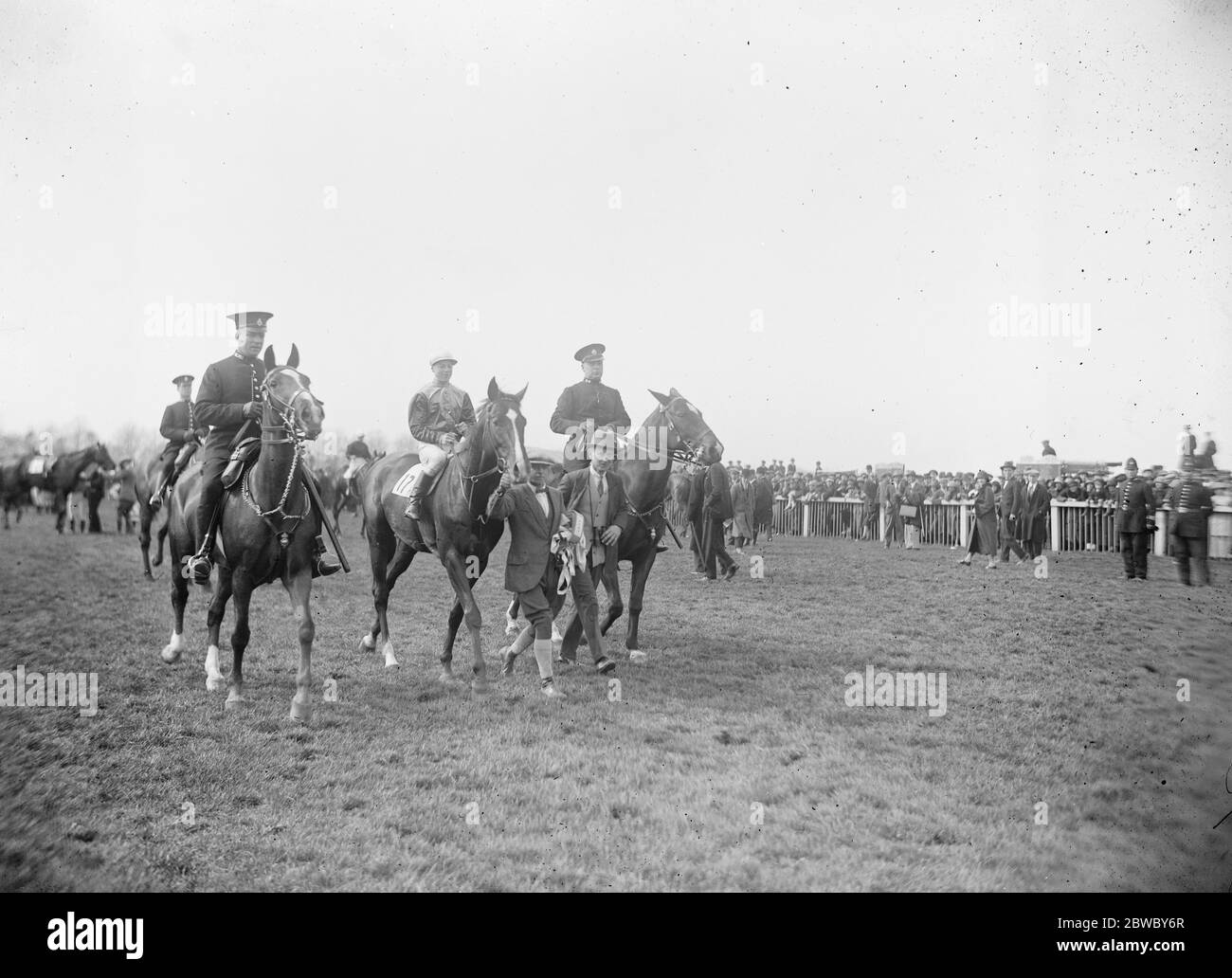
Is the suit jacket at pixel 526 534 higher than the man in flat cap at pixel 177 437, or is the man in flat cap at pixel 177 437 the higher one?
the man in flat cap at pixel 177 437

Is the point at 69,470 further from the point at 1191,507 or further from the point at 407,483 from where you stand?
the point at 1191,507

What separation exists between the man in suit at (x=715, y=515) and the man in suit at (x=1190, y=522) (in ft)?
23.3

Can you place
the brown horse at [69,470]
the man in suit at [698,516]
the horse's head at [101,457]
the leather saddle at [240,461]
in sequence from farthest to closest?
the horse's head at [101,457] → the brown horse at [69,470] → the man in suit at [698,516] → the leather saddle at [240,461]

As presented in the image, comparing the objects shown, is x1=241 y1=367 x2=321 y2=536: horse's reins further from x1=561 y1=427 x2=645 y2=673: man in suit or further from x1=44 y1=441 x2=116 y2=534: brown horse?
x1=44 y1=441 x2=116 y2=534: brown horse

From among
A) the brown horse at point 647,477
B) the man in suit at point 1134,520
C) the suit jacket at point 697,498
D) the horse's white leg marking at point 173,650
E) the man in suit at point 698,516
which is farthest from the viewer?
the man in suit at point 698,516

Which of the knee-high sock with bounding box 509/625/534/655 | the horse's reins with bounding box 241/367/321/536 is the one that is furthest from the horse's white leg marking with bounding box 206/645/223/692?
the knee-high sock with bounding box 509/625/534/655

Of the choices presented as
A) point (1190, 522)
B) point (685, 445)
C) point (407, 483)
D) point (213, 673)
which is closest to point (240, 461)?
point (407, 483)

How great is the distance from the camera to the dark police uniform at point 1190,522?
12.0 m

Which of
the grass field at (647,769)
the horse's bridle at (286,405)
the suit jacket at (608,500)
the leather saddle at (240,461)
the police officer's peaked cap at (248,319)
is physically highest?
the police officer's peaked cap at (248,319)

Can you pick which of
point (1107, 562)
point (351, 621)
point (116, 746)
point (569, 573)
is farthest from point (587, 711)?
point (1107, 562)

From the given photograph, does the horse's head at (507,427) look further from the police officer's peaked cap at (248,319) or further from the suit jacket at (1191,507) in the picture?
the suit jacket at (1191,507)

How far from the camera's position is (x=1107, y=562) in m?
17.2

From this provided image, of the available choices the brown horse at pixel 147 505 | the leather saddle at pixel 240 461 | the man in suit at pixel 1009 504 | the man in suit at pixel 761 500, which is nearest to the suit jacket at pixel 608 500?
the leather saddle at pixel 240 461
